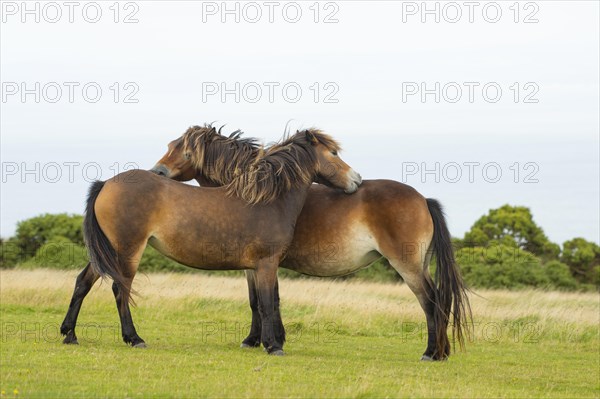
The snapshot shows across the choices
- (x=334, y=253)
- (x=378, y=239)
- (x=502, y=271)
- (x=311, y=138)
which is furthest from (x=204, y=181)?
(x=502, y=271)

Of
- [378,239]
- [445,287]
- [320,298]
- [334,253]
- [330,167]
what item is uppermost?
[330,167]

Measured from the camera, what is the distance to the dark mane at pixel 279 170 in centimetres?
1004

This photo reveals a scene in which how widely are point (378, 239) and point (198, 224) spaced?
92.9 inches

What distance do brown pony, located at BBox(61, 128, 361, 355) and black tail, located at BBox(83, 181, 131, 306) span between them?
1 centimetres

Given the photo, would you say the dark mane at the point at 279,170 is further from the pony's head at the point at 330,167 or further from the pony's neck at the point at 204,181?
the pony's neck at the point at 204,181

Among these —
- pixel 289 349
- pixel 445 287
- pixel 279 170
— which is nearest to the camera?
pixel 279 170

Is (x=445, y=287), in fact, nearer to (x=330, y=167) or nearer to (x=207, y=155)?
(x=330, y=167)

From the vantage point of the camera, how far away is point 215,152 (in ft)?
35.7

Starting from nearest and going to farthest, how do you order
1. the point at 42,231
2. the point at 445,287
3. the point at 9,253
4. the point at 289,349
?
the point at 445,287, the point at 289,349, the point at 9,253, the point at 42,231

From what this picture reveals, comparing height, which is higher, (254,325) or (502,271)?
(254,325)

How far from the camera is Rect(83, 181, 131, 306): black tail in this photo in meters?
9.41

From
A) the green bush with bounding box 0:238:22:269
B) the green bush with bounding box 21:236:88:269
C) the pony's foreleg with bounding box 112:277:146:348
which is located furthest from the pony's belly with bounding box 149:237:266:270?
the green bush with bounding box 0:238:22:269

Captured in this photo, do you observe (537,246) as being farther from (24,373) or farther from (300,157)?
(24,373)

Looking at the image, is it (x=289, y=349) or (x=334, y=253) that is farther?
(x=289, y=349)
